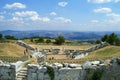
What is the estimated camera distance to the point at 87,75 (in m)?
24.2

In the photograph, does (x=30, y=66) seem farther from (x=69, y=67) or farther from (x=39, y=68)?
(x=69, y=67)

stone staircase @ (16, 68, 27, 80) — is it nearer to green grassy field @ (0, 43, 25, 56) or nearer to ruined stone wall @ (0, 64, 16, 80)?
ruined stone wall @ (0, 64, 16, 80)

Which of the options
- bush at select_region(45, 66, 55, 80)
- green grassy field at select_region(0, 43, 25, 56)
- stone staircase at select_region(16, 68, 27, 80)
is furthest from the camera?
green grassy field at select_region(0, 43, 25, 56)

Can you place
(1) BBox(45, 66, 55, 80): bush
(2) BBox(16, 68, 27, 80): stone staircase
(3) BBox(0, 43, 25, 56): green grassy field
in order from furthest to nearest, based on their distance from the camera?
(3) BBox(0, 43, 25, 56): green grassy field < (2) BBox(16, 68, 27, 80): stone staircase < (1) BBox(45, 66, 55, 80): bush

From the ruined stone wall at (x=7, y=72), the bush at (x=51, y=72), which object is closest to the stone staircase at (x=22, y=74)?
the ruined stone wall at (x=7, y=72)

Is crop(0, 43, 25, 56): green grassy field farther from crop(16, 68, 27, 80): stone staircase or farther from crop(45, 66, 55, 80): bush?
crop(45, 66, 55, 80): bush

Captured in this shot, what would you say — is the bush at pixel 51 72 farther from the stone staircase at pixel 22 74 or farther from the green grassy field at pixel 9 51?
the green grassy field at pixel 9 51

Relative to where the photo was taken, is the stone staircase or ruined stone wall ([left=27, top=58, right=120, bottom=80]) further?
the stone staircase

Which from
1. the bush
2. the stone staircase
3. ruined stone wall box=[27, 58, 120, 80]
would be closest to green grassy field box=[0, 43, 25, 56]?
the stone staircase

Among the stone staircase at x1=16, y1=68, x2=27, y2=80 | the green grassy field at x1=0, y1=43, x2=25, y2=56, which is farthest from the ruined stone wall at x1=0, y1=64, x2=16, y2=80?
the green grassy field at x1=0, y1=43, x2=25, y2=56

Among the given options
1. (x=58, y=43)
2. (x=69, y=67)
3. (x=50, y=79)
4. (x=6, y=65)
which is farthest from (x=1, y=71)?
(x=58, y=43)

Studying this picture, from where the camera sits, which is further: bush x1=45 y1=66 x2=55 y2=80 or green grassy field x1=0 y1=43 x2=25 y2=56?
green grassy field x1=0 y1=43 x2=25 y2=56

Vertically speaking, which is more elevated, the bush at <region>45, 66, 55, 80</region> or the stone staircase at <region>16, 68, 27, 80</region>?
the bush at <region>45, 66, 55, 80</region>

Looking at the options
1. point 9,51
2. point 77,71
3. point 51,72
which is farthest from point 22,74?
point 9,51
